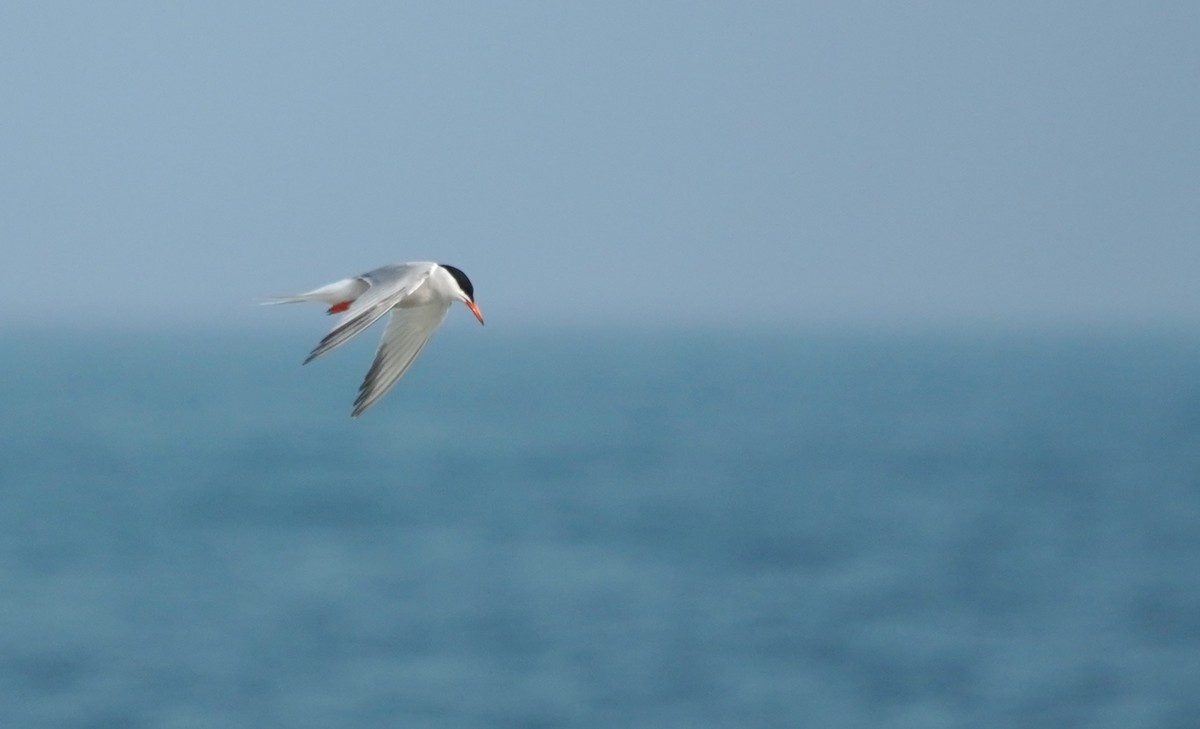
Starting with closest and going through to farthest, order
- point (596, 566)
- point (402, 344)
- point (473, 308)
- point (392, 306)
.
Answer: point (392, 306)
point (473, 308)
point (402, 344)
point (596, 566)

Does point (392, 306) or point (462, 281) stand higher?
point (462, 281)

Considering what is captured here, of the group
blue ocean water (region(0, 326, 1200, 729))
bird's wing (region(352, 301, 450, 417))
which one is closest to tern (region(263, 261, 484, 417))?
bird's wing (region(352, 301, 450, 417))

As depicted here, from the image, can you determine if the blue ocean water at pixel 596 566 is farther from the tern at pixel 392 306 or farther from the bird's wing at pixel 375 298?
the bird's wing at pixel 375 298

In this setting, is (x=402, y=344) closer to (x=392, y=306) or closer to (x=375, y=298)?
(x=375, y=298)

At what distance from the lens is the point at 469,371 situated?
139875mm

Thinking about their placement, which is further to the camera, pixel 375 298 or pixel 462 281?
pixel 462 281

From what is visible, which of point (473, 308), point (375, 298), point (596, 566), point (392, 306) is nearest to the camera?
point (392, 306)

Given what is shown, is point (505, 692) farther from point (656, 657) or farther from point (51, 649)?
point (51, 649)

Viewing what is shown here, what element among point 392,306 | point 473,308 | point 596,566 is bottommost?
point 392,306

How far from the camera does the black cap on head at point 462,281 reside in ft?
36.9

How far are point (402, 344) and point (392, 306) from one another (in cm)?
152

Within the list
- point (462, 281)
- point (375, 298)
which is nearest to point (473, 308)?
point (462, 281)

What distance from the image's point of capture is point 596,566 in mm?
41594

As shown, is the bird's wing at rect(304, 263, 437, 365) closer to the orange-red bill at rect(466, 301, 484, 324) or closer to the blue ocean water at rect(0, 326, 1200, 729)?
the orange-red bill at rect(466, 301, 484, 324)
